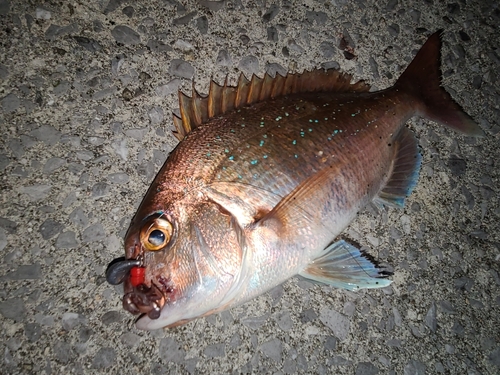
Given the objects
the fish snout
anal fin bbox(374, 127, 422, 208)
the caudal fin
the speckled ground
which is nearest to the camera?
the fish snout

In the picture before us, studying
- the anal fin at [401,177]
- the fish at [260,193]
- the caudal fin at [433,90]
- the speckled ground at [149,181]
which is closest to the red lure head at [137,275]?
the fish at [260,193]

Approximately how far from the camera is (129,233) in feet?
4.54

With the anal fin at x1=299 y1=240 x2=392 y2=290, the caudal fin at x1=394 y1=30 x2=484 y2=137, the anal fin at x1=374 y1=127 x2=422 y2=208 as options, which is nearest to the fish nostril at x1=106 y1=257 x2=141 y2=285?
the anal fin at x1=299 y1=240 x2=392 y2=290

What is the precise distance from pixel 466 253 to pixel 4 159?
260 cm

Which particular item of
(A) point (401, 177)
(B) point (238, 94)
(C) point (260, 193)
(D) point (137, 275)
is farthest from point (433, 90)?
(D) point (137, 275)

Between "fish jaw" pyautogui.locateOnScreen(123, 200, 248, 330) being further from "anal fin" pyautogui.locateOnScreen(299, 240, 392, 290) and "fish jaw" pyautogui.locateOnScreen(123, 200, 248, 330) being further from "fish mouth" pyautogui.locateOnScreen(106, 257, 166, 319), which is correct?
"anal fin" pyautogui.locateOnScreen(299, 240, 392, 290)

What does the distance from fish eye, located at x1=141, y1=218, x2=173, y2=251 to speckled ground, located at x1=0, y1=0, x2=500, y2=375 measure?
0.46 meters

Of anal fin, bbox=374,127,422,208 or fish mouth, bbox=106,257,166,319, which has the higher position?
anal fin, bbox=374,127,422,208

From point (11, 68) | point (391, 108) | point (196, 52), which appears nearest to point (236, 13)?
point (196, 52)

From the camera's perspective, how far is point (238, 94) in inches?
67.7

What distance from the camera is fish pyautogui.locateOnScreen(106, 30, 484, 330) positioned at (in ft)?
4.33

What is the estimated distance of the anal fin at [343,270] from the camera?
1613mm

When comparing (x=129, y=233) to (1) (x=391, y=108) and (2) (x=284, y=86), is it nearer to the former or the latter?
(2) (x=284, y=86)

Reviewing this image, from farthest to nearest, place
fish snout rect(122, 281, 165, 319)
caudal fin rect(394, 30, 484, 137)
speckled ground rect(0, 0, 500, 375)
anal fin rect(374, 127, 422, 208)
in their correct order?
caudal fin rect(394, 30, 484, 137) → anal fin rect(374, 127, 422, 208) → speckled ground rect(0, 0, 500, 375) → fish snout rect(122, 281, 165, 319)
